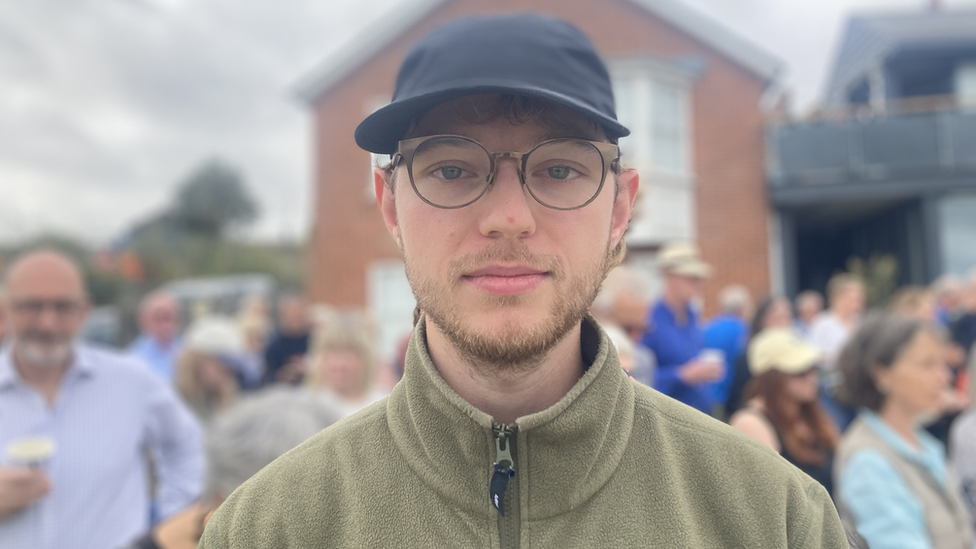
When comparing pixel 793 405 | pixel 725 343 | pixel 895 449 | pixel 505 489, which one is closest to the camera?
pixel 505 489

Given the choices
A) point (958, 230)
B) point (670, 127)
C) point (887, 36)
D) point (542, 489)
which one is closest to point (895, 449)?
point (542, 489)

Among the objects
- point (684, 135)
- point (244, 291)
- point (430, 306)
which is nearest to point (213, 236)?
point (244, 291)

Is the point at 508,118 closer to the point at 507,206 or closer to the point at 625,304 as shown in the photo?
the point at 507,206

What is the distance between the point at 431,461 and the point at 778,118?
42.9 feet

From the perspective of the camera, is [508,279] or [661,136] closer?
[508,279]

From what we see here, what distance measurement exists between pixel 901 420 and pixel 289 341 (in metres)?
6.05

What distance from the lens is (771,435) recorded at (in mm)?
3254

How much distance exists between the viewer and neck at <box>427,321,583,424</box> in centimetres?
134

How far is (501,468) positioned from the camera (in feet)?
4.04

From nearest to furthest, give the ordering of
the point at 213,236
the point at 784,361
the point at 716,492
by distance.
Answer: the point at 716,492
the point at 784,361
the point at 213,236

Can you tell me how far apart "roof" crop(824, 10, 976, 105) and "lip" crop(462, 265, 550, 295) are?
664 inches

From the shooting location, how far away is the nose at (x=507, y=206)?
127 centimetres

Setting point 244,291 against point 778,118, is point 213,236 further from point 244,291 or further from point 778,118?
point 778,118

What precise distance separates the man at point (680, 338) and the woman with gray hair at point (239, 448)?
7.10 ft
